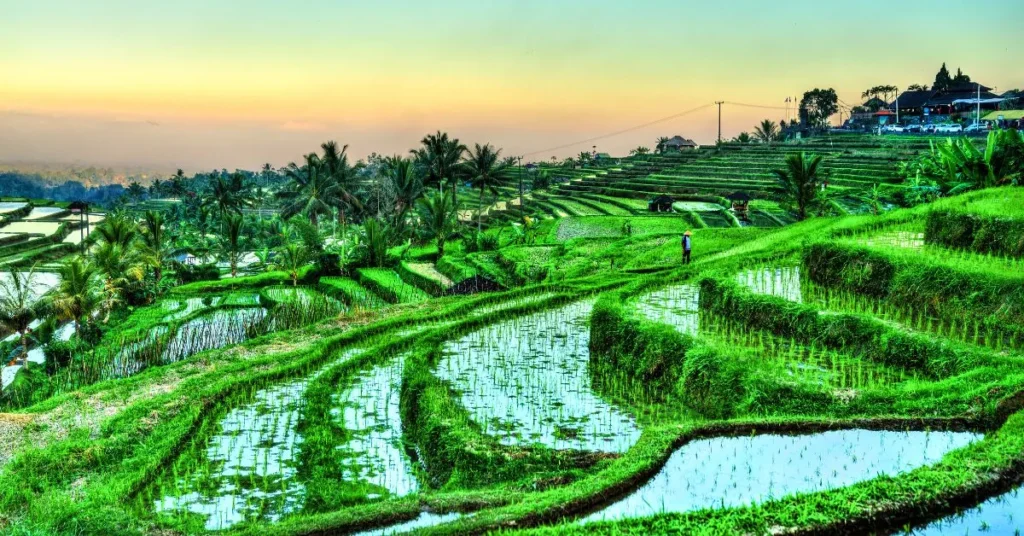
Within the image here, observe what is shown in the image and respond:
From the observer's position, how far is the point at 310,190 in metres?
32.4

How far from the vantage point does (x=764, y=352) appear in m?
9.36

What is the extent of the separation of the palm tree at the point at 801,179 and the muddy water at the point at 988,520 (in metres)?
19.7

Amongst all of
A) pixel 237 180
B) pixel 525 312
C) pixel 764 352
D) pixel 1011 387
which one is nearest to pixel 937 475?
pixel 1011 387

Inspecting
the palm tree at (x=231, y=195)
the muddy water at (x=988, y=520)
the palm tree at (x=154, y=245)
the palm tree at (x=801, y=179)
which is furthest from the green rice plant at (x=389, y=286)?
the palm tree at (x=231, y=195)

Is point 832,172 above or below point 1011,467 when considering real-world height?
above

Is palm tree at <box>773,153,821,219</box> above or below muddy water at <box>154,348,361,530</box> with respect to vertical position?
above

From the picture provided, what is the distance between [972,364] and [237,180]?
39.8m

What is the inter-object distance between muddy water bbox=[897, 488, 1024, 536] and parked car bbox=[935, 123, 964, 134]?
42.7 metres

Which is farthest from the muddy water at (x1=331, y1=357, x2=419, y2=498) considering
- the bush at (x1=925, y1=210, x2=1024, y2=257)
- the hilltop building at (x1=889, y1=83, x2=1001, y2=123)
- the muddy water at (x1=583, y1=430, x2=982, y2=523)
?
the hilltop building at (x1=889, y1=83, x2=1001, y2=123)

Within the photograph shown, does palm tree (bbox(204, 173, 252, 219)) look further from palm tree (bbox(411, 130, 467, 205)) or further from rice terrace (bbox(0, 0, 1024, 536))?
rice terrace (bbox(0, 0, 1024, 536))

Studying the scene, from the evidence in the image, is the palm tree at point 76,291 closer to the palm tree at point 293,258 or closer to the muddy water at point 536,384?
the palm tree at point 293,258

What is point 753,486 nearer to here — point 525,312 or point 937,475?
point 937,475

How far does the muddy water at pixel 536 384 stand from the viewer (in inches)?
313

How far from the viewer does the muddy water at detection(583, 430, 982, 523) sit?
5.75 metres
